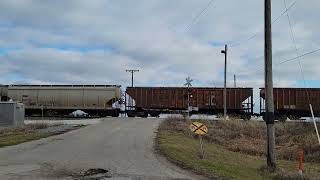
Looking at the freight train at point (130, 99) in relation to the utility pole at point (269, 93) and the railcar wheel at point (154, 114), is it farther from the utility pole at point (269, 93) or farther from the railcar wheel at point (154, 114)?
the utility pole at point (269, 93)

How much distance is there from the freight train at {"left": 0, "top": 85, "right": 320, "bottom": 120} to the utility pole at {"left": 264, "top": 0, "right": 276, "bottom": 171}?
3595 centimetres

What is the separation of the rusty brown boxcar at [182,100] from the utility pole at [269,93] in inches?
1429

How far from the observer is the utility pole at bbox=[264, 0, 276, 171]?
16.7m

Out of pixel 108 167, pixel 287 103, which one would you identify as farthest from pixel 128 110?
pixel 108 167

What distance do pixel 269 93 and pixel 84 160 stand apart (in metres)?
6.96

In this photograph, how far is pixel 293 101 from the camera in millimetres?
52312

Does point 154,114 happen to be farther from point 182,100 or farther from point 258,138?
point 258,138

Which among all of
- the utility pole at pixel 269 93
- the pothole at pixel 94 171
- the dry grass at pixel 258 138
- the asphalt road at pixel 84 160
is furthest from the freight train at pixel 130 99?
the pothole at pixel 94 171

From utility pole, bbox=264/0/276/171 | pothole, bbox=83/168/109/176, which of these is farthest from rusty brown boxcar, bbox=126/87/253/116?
pothole, bbox=83/168/109/176

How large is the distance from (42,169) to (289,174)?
7.75 m

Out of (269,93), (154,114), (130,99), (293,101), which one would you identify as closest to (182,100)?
(154,114)

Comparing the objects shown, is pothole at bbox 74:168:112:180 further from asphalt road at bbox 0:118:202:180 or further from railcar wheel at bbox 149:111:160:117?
railcar wheel at bbox 149:111:160:117

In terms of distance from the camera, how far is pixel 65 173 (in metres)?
13.1

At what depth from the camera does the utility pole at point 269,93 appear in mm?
16734
